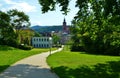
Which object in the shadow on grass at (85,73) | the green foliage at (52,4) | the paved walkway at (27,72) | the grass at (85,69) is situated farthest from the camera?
the green foliage at (52,4)

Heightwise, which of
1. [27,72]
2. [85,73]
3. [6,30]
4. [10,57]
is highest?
[6,30]

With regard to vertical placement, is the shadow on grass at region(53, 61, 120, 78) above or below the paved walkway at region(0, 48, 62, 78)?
below

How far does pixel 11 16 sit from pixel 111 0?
5839 centimetres

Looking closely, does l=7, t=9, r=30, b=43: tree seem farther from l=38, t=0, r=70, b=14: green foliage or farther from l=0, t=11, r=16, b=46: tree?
l=38, t=0, r=70, b=14: green foliage

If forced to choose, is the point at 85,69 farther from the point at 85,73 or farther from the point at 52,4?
the point at 52,4

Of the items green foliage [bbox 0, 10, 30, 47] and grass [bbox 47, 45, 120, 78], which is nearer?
grass [bbox 47, 45, 120, 78]

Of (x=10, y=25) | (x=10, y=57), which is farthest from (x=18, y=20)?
(x=10, y=57)

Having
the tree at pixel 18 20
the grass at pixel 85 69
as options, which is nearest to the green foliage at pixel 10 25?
the tree at pixel 18 20

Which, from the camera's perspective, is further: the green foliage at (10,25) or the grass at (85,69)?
the green foliage at (10,25)

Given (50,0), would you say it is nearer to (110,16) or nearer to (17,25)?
(110,16)

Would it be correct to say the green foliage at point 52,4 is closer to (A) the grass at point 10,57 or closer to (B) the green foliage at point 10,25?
(A) the grass at point 10,57

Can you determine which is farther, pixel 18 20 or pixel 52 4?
pixel 18 20

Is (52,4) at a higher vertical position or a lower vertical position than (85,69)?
higher

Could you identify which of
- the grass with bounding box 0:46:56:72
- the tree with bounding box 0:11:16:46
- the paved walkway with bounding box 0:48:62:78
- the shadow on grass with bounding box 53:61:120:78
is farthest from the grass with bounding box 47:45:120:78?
the tree with bounding box 0:11:16:46
